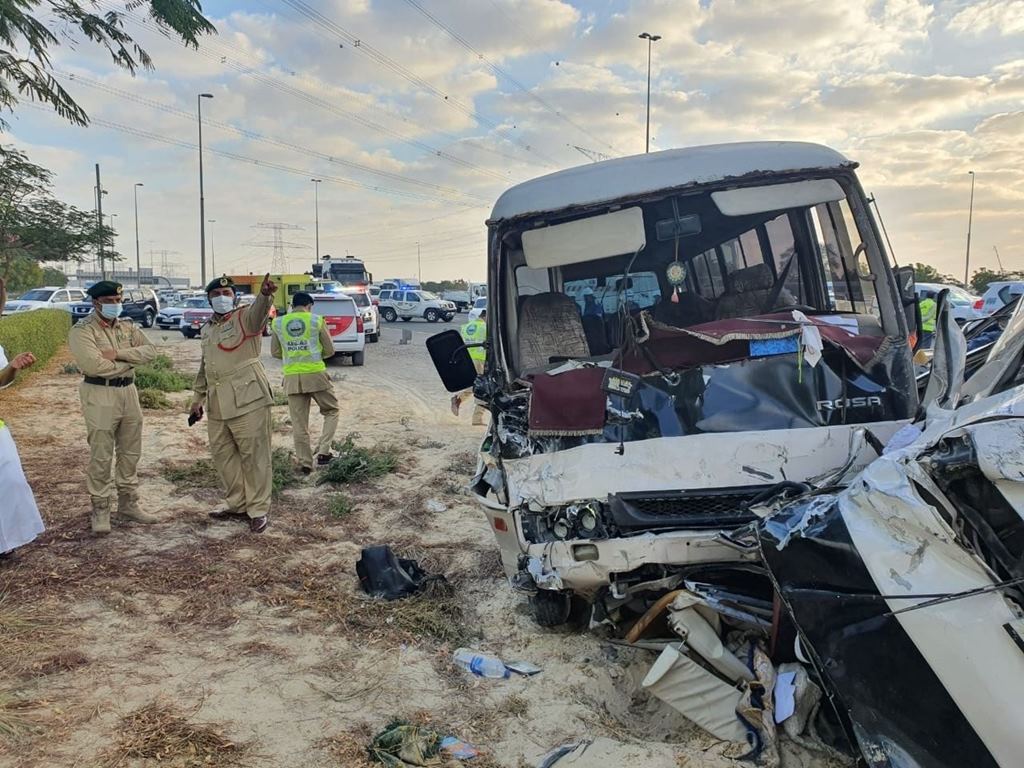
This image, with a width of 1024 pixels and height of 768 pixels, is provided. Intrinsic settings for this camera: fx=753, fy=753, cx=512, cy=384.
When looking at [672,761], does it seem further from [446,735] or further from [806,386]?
[806,386]

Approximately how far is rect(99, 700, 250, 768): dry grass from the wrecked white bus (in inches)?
56.9

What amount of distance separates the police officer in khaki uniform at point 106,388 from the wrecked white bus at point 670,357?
3032 millimetres

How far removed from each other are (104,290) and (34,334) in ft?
42.2

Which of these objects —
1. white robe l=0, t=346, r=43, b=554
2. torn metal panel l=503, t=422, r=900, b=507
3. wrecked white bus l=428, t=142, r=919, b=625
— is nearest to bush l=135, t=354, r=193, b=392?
white robe l=0, t=346, r=43, b=554

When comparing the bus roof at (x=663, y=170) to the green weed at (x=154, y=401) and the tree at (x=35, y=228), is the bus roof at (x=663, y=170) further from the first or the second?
the tree at (x=35, y=228)

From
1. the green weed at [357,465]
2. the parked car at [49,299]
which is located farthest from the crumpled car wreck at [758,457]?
the parked car at [49,299]

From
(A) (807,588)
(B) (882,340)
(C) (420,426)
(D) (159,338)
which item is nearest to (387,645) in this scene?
(A) (807,588)

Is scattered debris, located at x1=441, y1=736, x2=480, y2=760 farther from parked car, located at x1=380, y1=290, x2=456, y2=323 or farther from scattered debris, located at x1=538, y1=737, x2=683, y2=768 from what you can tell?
parked car, located at x1=380, y1=290, x2=456, y2=323

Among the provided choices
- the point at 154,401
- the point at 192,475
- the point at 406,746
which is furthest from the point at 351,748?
the point at 154,401

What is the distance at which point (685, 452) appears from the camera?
338cm

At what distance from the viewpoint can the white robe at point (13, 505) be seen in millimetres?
5023

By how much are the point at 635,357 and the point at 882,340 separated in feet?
4.08

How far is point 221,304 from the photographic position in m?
6.05

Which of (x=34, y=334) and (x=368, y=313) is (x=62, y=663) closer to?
(x=34, y=334)
